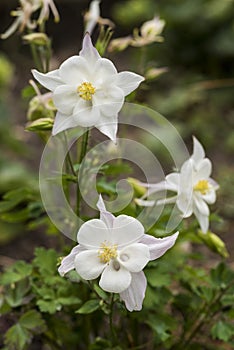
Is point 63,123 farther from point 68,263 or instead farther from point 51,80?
point 68,263

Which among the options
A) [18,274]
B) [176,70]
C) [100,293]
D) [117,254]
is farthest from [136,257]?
[176,70]

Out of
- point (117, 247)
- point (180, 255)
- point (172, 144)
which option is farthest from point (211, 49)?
point (117, 247)

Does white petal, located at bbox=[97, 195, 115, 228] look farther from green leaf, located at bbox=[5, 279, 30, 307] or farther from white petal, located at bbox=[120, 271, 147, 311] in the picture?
green leaf, located at bbox=[5, 279, 30, 307]

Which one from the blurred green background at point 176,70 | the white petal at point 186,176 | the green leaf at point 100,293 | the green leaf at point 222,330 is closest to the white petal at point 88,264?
the green leaf at point 100,293

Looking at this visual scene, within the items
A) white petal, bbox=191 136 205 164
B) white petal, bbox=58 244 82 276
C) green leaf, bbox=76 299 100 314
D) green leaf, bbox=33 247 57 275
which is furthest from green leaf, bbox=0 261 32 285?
white petal, bbox=191 136 205 164

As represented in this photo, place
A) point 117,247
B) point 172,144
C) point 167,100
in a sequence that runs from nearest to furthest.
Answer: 1. point 117,247
2. point 172,144
3. point 167,100

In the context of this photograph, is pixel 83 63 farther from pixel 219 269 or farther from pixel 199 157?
pixel 219 269
